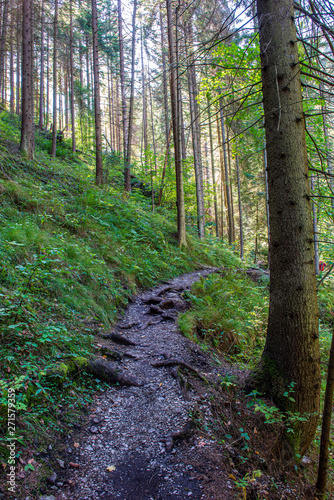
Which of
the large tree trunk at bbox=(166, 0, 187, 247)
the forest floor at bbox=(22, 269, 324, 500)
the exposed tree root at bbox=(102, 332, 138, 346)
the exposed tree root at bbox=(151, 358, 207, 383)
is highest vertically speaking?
the large tree trunk at bbox=(166, 0, 187, 247)

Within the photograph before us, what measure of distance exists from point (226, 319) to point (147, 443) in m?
3.74

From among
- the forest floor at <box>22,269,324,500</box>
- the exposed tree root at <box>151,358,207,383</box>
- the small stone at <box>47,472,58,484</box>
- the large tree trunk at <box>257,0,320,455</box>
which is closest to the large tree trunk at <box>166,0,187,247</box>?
the large tree trunk at <box>257,0,320,455</box>

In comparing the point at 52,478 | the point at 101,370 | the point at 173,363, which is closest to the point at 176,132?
the point at 173,363

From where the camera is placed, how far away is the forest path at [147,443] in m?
2.27

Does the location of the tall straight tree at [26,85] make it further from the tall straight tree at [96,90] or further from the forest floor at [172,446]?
the forest floor at [172,446]

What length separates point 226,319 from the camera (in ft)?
20.2

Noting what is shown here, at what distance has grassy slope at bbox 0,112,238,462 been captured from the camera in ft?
9.30

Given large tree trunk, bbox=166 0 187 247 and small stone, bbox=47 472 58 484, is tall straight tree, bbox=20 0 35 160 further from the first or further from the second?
small stone, bbox=47 472 58 484

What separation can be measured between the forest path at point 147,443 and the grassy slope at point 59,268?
39 centimetres

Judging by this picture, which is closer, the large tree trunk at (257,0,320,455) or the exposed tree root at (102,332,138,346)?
the large tree trunk at (257,0,320,455)

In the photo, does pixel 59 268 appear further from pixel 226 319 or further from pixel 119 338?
pixel 226 319

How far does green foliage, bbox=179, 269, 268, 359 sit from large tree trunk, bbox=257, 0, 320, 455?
7.49ft

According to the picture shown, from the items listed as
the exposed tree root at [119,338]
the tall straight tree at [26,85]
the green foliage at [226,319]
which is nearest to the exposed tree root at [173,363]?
the exposed tree root at [119,338]

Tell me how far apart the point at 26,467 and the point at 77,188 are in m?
9.86
